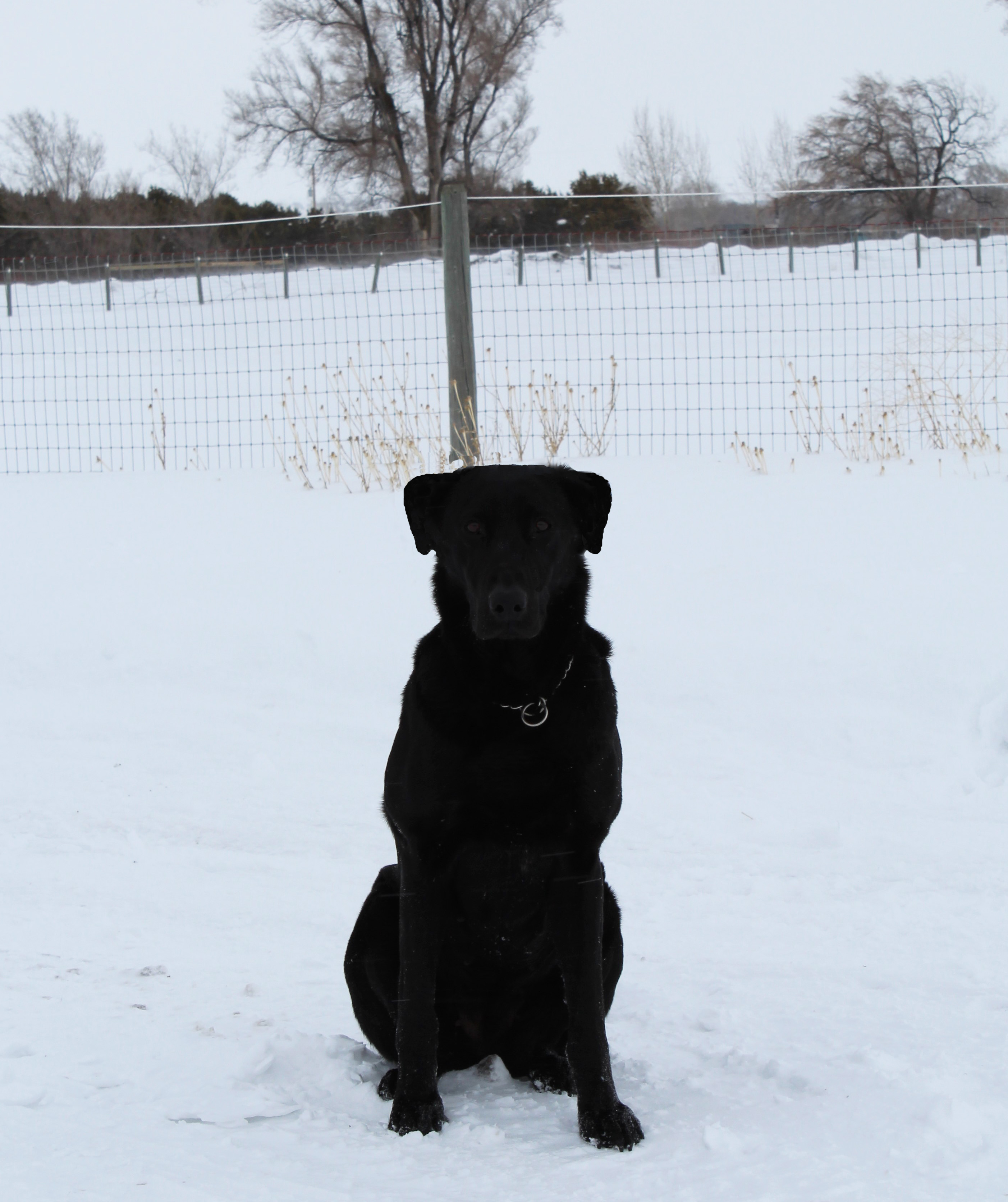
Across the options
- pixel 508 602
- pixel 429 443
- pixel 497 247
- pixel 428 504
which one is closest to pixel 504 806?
pixel 508 602

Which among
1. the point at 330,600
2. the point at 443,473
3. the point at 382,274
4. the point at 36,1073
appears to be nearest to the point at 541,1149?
the point at 36,1073

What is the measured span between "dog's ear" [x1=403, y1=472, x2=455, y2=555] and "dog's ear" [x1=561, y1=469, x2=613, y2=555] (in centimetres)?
25

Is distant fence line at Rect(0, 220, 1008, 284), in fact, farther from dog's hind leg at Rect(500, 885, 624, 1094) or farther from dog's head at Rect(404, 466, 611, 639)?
dog's hind leg at Rect(500, 885, 624, 1094)

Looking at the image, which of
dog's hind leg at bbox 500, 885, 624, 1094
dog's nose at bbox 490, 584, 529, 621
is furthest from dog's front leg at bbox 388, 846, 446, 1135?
dog's nose at bbox 490, 584, 529, 621

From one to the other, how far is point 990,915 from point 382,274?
55.4 ft

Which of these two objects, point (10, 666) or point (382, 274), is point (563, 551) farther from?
point (382, 274)

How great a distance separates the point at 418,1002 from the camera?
2.03 metres

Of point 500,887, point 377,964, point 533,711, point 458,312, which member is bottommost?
point 377,964

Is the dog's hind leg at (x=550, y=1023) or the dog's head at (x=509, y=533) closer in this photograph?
the dog's head at (x=509, y=533)

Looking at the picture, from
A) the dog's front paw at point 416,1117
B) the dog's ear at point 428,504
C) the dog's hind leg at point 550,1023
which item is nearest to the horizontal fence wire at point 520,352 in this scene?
the dog's ear at point 428,504

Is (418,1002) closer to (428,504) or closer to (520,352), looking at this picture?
Result: (428,504)

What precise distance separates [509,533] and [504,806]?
525 mm

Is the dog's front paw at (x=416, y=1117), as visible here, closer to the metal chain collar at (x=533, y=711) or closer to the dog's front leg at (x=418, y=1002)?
the dog's front leg at (x=418, y=1002)

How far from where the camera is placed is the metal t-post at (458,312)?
22.1 ft
